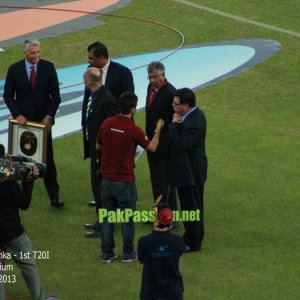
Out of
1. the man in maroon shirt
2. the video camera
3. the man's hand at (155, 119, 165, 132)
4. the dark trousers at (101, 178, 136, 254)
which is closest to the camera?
the video camera

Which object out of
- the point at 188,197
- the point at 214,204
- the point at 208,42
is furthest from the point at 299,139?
the point at 208,42

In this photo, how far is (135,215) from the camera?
11805mm

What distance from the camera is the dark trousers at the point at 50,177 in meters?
13.3

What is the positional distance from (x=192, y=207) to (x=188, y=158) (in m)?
0.57

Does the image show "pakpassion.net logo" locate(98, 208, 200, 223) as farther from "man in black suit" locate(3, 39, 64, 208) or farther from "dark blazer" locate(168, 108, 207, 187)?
"man in black suit" locate(3, 39, 64, 208)

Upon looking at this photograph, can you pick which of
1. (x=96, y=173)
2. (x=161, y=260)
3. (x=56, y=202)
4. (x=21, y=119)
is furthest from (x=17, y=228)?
(x=56, y=202)

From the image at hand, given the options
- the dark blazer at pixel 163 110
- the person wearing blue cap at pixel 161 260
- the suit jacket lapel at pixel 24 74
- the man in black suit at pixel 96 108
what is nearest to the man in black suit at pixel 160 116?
the dark blazer at pixel 163 110

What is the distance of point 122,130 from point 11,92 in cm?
248

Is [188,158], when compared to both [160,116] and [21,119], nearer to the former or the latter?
[160,116]

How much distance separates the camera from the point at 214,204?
13.4 meters

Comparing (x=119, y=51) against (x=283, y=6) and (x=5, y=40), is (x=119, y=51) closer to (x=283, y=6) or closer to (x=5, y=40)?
(x=5, y=40)

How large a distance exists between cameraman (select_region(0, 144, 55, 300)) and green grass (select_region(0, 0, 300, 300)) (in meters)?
0.66

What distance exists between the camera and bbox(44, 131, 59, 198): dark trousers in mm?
13297

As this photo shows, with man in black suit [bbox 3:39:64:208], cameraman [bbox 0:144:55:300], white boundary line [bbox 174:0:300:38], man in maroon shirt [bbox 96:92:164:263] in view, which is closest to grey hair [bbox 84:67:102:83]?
man in maroon shirt [bbox 96:92:164:263]
